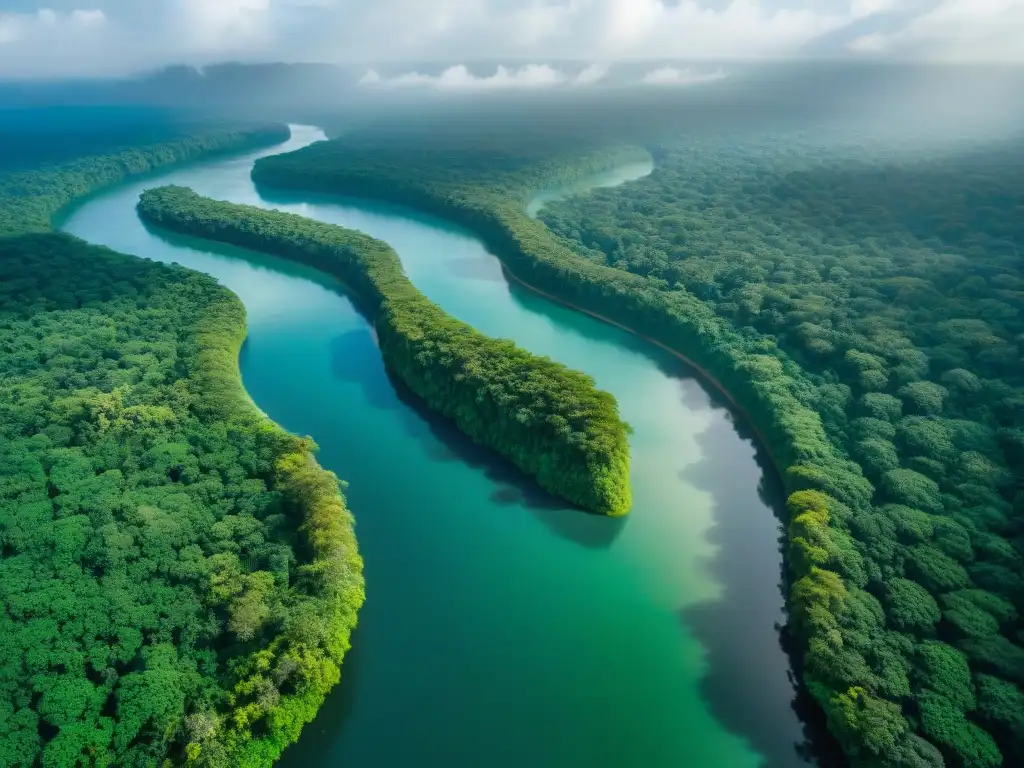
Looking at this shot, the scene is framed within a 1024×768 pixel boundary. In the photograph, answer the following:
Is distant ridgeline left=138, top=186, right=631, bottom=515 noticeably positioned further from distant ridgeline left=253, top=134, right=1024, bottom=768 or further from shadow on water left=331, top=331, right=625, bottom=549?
distant ridgeline left=253, top=134, right=1024, bottom=768

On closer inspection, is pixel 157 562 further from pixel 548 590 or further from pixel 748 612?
pixel 748 612

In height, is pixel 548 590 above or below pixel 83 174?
below

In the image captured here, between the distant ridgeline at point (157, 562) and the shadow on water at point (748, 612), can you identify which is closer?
the distant ridgeline at point (157, 562)

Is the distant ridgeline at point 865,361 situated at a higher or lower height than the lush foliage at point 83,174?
lower

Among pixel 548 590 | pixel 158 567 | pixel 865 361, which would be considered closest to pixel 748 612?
pixel 548 590

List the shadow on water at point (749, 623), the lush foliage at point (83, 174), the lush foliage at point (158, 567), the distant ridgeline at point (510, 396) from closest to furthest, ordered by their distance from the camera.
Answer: the lush foliage at point (158, 567) < the shadow on water at point (749, 623) < the distant ridgeline at point (510, 396) < the lush foliage at point (83, 174)

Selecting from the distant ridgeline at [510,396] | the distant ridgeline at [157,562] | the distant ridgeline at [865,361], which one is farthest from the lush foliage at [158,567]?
the distant ridgeline at [865,361]

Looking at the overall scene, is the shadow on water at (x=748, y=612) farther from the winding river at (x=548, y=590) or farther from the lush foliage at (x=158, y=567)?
the lush foliage at (x=158, y=567)

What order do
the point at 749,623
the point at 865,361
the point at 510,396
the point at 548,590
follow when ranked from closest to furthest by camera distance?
the point at 749,623
the point at 548,590
the point at 510,396
the point at 865,361
